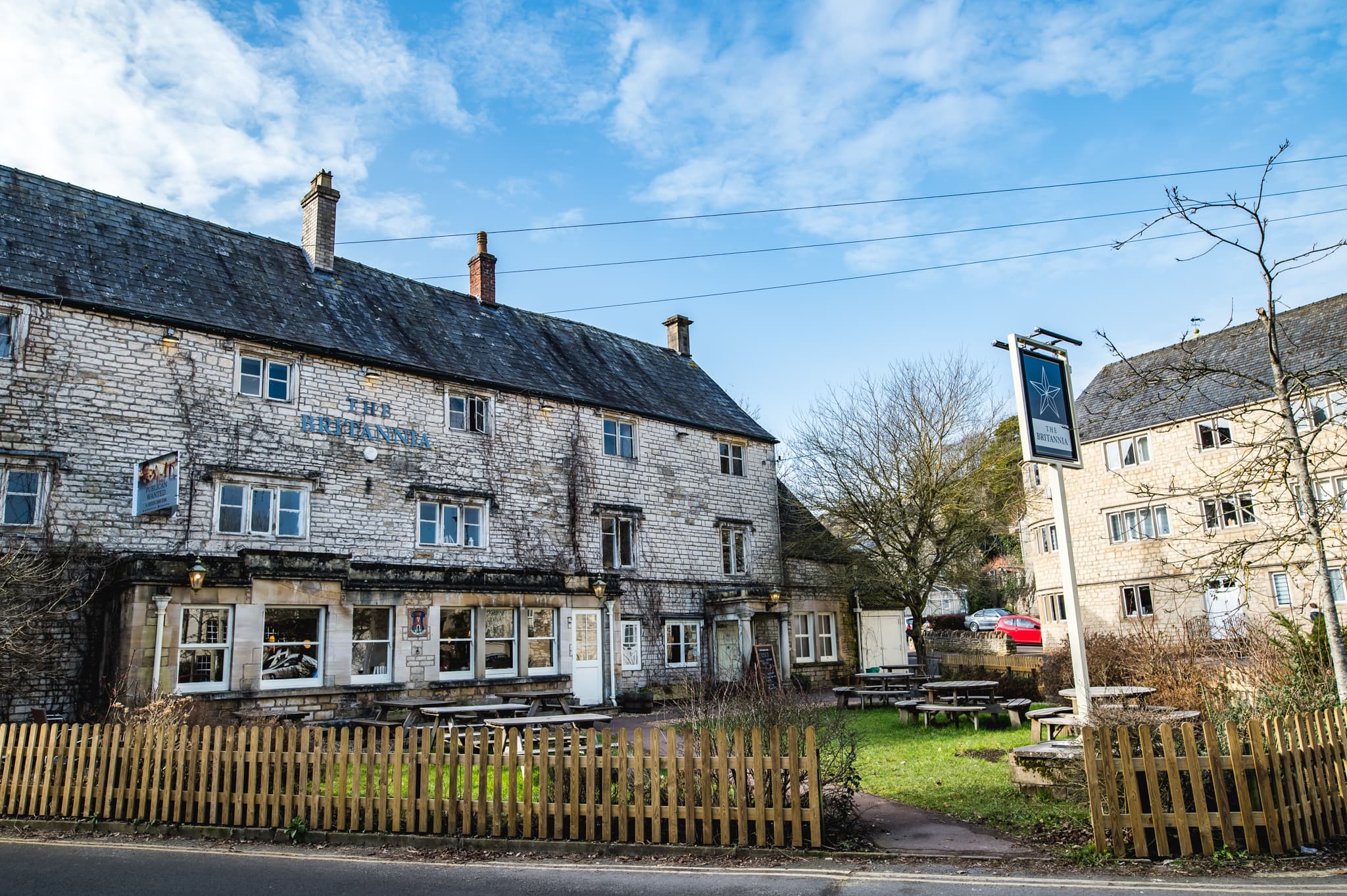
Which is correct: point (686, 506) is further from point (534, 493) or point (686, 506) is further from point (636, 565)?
point (534, 493)

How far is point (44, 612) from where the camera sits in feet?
50.0

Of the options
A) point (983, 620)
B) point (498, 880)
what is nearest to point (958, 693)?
point (498, 880)

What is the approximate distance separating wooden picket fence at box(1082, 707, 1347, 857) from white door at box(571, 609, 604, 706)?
1532cm

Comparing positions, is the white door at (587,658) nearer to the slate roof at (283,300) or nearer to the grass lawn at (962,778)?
the slate roof at (283,300)

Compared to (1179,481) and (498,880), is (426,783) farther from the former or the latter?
(1179,481)

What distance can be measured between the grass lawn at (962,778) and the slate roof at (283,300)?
1363 centimetres

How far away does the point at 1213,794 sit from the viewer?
24.3ft

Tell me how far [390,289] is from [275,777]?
17680 millimetres

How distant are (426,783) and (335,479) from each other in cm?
1255

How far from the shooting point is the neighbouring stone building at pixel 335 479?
16453mm

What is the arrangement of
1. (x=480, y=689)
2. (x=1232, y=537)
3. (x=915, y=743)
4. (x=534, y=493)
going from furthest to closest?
(x=1232, y=537), (x=534, y=493), (x=480, y=689), (x=915, y=743)

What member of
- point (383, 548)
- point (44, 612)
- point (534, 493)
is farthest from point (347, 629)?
point (534, 493)

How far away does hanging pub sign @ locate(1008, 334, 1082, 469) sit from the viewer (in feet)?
34.4

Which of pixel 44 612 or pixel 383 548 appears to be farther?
pixel 383 548
